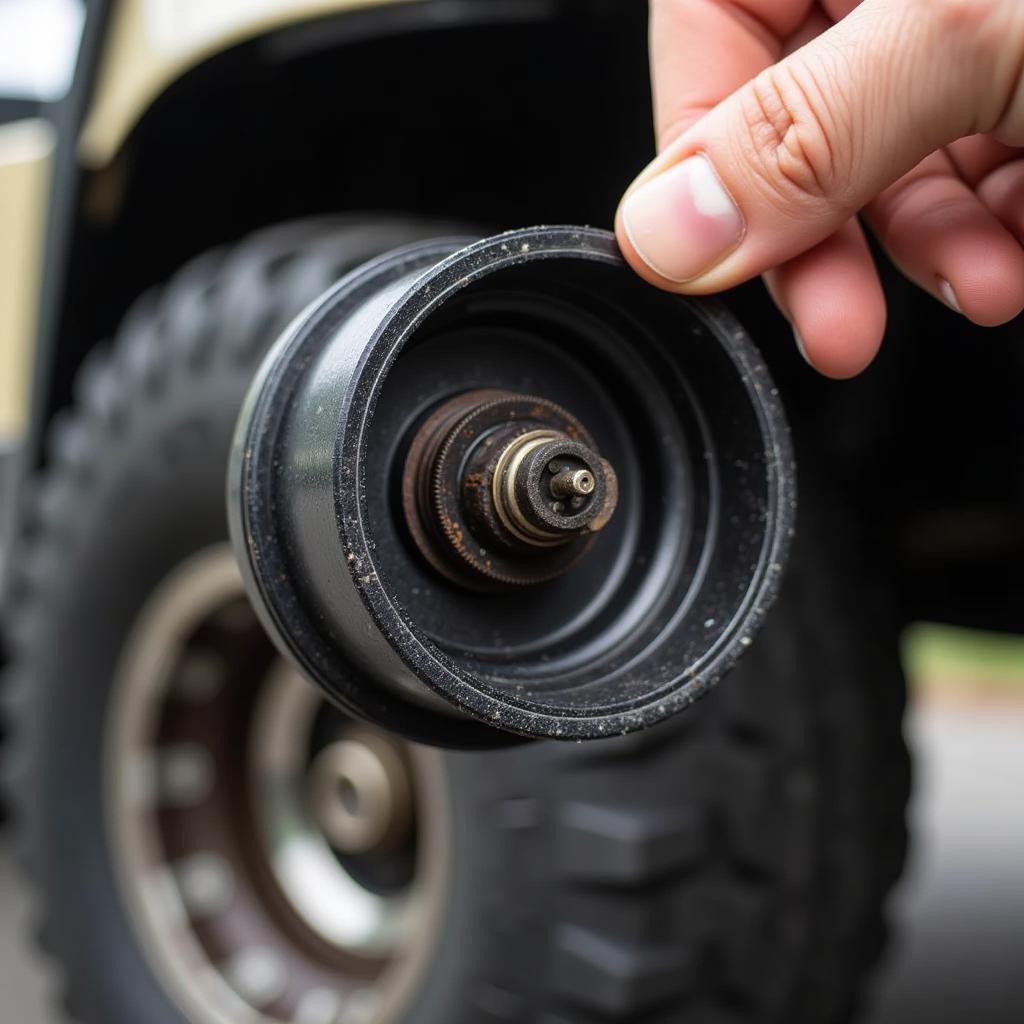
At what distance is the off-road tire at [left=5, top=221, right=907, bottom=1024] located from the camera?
3.72ft

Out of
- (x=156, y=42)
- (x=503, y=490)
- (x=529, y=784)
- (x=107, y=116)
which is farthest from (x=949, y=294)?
(x=107, y=116)

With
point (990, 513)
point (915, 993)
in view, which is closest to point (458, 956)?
point (990, 513)

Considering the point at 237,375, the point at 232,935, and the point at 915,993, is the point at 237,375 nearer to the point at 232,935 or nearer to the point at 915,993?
the point at 232,935

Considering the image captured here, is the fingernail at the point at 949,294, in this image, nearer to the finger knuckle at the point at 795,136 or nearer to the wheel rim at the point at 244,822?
the finger knuckle at the point at 795,136

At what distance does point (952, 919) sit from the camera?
262 cm

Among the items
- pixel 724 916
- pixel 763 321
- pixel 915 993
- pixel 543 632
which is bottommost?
pixel 915 993

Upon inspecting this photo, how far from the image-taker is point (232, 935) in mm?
1640

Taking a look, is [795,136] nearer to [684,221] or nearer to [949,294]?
[684,221]

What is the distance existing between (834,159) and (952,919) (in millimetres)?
2253

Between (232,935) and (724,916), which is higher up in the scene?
(724,916)

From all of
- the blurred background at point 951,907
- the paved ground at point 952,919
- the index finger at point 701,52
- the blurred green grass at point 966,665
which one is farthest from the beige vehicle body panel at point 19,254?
the blurred green grass at point 966,665

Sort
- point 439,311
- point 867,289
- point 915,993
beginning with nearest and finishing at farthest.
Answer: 1. point 439,311
2. point 867,289
3. point 915,993

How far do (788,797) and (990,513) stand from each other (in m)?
0.84

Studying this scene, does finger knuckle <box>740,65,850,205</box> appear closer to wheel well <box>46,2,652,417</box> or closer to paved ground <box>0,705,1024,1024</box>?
wheel well <box>46,2,652,417</box>
